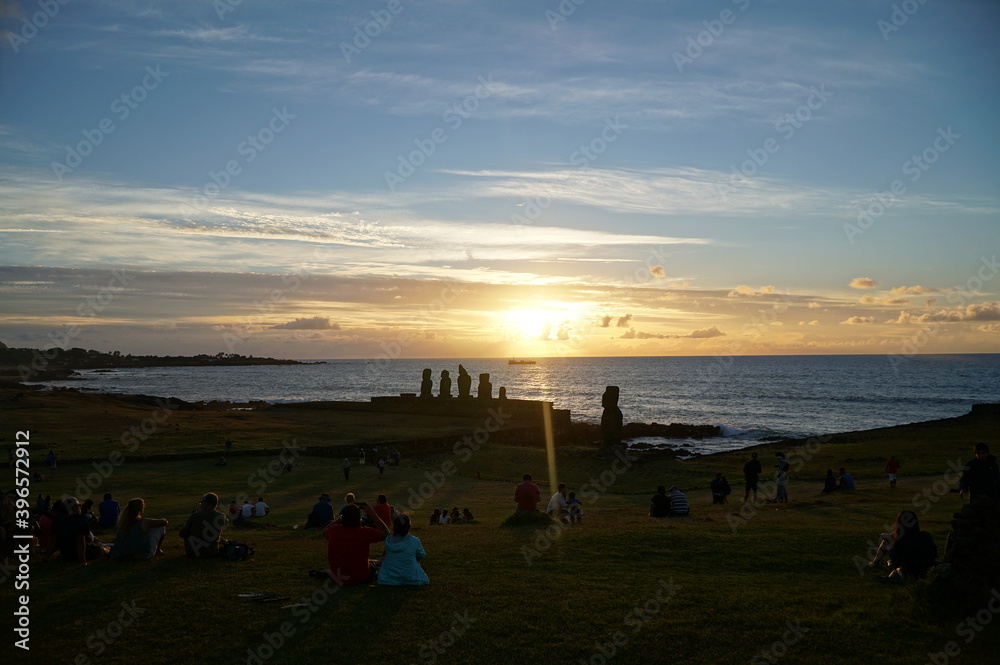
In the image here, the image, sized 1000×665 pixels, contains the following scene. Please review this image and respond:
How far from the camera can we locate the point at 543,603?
10.1 meters

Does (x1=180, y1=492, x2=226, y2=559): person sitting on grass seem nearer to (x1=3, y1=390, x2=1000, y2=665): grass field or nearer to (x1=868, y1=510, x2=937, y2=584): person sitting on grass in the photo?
(x1=3, y1=390, x2=1000, y2=665): grass field

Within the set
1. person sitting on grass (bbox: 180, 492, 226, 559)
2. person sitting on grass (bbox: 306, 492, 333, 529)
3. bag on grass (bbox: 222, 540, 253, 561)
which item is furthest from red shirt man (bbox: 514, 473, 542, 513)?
person sitting on grass (bbox: 180, 492, 226, 559)

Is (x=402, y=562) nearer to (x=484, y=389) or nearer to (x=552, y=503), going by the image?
(x=552, y=503)

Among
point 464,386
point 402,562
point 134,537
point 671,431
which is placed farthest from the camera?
point 671,431

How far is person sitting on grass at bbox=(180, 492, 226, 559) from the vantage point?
1255cm

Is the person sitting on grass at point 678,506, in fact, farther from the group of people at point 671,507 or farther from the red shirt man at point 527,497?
the red shirt man at point 527,497

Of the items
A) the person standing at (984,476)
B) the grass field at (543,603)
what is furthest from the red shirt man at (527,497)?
the person standing at (984,476)

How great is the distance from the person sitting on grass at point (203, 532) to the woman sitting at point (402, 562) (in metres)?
3.83

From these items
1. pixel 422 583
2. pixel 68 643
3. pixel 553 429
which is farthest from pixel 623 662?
pixel 553 429

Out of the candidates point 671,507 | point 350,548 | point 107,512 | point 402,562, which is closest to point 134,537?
point 350,548

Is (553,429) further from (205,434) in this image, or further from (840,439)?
(205,434)

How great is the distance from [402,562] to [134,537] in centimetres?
564

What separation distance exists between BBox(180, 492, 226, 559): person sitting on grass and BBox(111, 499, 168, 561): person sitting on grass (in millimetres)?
630

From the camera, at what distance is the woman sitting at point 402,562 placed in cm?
1071
